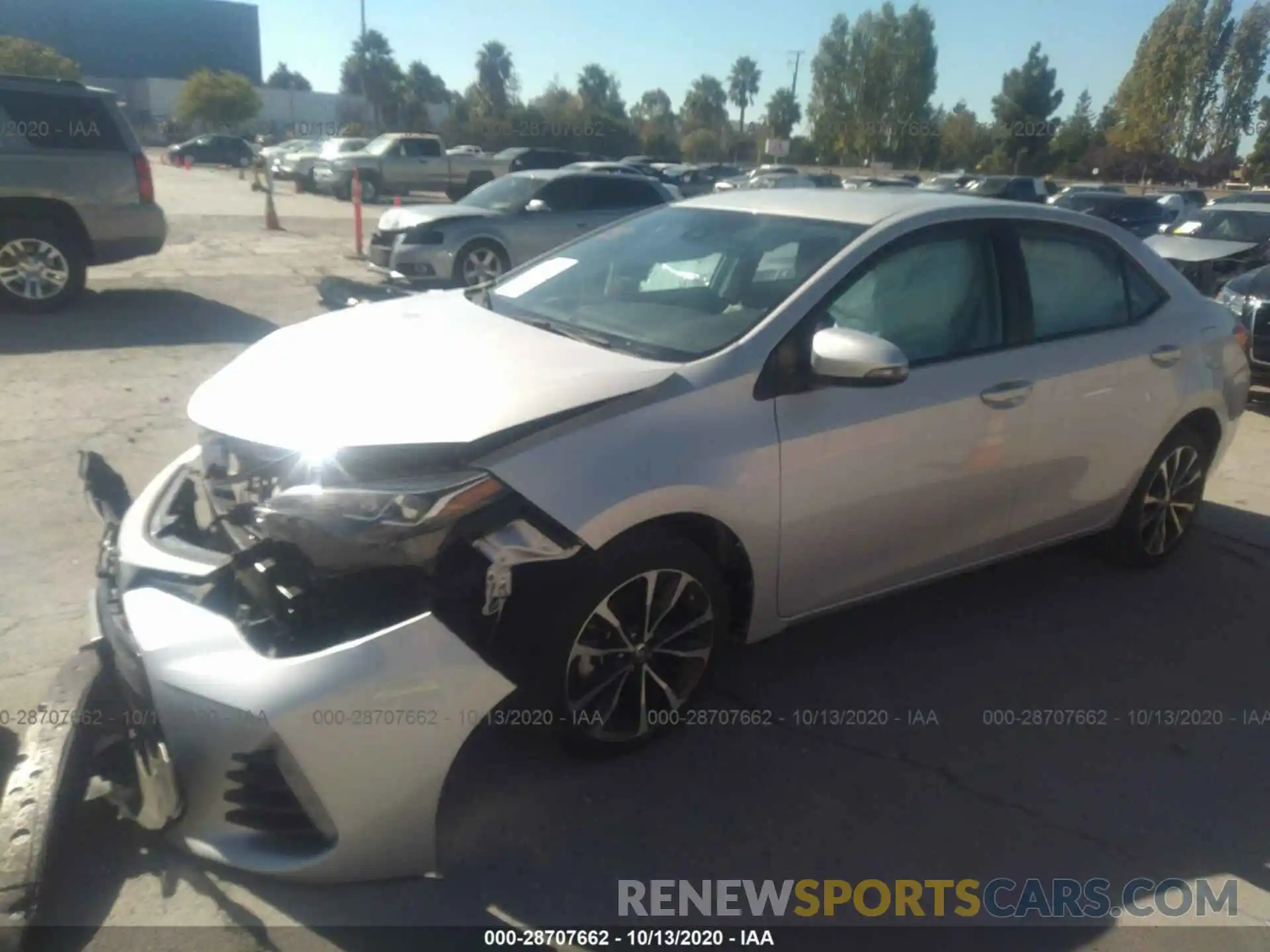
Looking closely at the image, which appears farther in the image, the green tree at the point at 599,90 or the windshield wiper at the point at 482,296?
the green tree at the point at 599,90

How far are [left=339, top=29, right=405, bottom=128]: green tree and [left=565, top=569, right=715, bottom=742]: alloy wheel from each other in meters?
79.3

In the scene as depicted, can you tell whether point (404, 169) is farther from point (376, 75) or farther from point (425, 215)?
point (376, 75)

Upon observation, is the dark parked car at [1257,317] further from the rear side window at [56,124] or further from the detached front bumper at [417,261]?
the rear side window at [56,124]

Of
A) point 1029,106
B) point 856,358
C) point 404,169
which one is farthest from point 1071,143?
Answer: point 856,358

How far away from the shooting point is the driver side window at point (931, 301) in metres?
3.52

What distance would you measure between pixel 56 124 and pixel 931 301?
8829 millimetres

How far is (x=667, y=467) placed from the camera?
2900 mm

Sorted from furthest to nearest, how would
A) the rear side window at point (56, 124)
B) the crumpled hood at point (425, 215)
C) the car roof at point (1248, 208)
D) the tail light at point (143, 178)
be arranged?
the car roof at point (1248, 208)
the crumpled hood at point (425, 215)
the tail light at point (143, 178)
the rear side window at point (56, 124)

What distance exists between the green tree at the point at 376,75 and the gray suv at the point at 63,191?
7122 centimetres

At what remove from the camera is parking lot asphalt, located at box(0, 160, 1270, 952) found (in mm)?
2625

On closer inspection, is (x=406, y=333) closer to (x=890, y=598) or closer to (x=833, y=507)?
(x=833, y=507)

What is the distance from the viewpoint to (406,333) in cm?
351

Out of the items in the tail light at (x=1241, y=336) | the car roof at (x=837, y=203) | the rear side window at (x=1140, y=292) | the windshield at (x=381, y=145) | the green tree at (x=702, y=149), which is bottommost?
the tail light at (x=1241, y=336)

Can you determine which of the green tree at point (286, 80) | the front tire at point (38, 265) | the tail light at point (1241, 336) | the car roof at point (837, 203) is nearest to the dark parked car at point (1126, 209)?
the tail light at point (1241, 336)
